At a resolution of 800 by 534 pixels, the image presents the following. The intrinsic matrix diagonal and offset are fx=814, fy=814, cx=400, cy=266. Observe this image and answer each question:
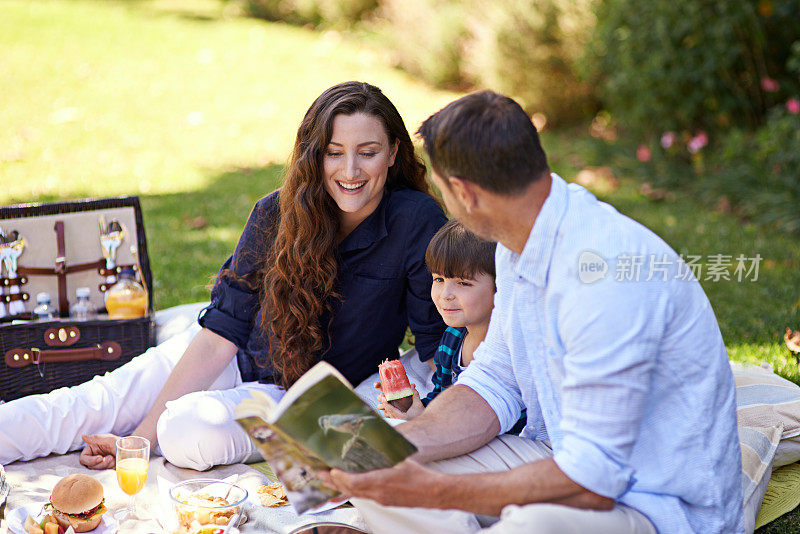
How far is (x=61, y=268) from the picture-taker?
425cm

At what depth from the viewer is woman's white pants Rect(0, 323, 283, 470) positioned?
3.38m

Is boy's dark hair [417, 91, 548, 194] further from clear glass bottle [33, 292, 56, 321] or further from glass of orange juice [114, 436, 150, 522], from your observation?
clear glass bottle [33, 292, 56, 321]

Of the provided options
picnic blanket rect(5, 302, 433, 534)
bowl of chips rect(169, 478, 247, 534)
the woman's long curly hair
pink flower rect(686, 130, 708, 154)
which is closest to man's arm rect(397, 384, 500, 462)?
picnic blanket rect(5, 302, 433, 534)

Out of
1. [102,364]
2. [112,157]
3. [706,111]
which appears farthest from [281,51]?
[102,364]

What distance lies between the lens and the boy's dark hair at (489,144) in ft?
7.06

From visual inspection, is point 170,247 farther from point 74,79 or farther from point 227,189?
point 74,79

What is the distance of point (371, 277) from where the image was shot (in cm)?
353

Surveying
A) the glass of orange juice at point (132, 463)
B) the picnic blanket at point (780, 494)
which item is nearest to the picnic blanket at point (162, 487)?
the glass of orange juice at point (132, 463)

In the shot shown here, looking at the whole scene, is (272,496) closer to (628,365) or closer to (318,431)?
(318,431)

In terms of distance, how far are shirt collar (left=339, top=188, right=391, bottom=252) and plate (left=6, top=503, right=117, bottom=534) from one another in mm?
1417

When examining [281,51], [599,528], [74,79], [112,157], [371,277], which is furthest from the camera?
[281,51]

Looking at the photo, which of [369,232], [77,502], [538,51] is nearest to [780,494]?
[369,232]

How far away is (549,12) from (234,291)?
7.43 metres

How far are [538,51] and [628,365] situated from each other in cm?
857
